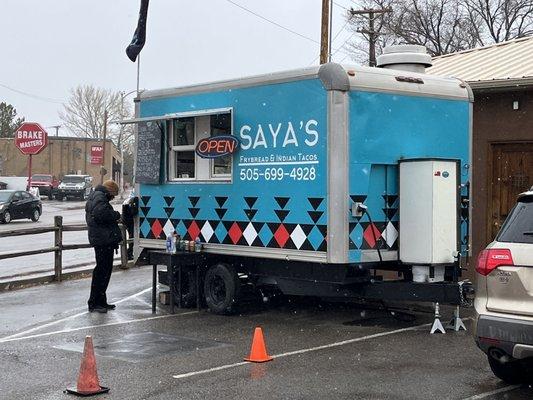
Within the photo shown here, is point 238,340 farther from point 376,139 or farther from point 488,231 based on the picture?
point 488,231

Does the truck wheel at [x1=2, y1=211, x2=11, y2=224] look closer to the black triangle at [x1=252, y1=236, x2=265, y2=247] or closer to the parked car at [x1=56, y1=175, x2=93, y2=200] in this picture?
the parked car at [x1=56, y1=175, x2=93, y2=200]

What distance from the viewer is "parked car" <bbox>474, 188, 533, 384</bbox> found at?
589cm

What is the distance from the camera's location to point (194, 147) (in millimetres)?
11367

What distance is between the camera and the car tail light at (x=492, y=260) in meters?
6.05

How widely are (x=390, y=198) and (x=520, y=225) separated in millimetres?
3657

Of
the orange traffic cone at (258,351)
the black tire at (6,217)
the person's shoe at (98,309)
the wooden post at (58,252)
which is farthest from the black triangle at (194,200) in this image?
the black tire at (6,217)

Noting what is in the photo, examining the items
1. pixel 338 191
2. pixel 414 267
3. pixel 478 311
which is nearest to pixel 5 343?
pixel 338 191

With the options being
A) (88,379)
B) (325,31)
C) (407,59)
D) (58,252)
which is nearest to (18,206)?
(325,31)

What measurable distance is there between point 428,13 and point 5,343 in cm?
4482

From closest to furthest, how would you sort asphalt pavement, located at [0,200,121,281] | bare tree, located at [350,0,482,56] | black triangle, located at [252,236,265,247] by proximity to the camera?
1. black triangle, located at [252,236,265,247]
2. asphalt pavement, located at [0,200,121,281]
3. bare tree, located at [350,0,482,56]

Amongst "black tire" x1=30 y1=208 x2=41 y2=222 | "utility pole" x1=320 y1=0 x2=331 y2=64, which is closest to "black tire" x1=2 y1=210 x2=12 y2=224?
"black tire" x1=30 y1=208 x2=41 y2=222

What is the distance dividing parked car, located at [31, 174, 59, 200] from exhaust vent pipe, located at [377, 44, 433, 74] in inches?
1892

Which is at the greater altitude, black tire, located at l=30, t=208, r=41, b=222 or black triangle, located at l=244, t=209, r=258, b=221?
black triangle, located at l=244, t=209, r=258, b=221

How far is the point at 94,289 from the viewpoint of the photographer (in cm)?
1128
